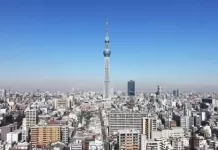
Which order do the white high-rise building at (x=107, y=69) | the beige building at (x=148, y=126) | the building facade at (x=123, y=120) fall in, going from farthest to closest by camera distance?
the white high-rise building at (x=107, y=69)
the building facade at (x=123, y=120)
the beige building at (x=148, y=126)

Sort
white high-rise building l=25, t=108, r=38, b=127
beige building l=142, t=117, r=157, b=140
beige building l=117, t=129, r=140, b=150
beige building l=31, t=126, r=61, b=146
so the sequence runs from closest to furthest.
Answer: beige building l=117, t=129, r=140, b=150 < beige building l=31, t=126, r=61, b=146 < beige building l=142, t=117, r=157, b=140 < white high-rise building l=25, t=108, r=38, b=127

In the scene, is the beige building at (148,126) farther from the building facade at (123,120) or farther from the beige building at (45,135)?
the beige building at (45,135)

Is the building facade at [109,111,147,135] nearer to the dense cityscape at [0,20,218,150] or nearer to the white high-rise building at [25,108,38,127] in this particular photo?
the dense cityscape at [0,20,218,150]

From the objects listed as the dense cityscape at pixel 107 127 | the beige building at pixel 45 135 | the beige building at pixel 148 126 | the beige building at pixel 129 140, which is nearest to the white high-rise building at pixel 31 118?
the dense cityscape at pixel 107 127

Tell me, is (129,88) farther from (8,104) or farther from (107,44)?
(8,104)

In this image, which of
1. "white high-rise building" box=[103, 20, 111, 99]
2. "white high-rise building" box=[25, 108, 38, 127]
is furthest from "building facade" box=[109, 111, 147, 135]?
"white high-rise building" box=[103, 20, 111, 99]

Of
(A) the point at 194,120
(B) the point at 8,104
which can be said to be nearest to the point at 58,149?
(A) the point at 194,120

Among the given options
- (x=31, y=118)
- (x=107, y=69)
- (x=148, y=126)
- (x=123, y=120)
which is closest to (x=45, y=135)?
(x=31, y=118)
